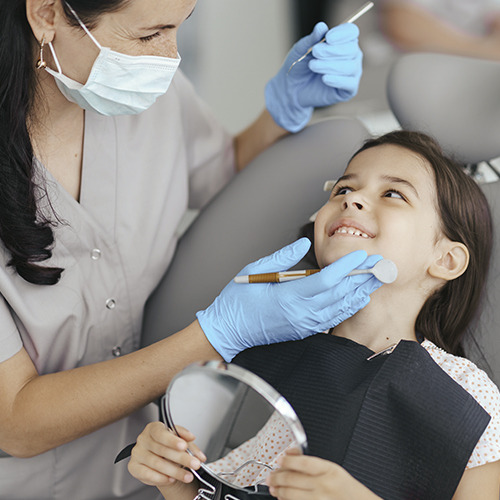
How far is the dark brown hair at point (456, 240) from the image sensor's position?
1116mm

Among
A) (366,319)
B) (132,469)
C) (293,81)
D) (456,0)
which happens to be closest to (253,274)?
(366,319)

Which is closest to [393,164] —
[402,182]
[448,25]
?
[402,182]

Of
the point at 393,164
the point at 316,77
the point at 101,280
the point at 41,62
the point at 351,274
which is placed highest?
the point at 41,62

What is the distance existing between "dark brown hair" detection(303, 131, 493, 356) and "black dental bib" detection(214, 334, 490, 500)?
0.23 meters

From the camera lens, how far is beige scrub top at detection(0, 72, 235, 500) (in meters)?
1.10

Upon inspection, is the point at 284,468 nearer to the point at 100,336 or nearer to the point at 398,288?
the point at 398,288

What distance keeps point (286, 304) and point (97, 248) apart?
48 cm

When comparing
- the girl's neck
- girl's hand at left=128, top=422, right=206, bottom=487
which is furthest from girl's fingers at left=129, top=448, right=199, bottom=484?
the girl's neck

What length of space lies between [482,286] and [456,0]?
2.22 metres

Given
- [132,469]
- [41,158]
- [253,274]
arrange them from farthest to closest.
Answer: [41,158] < [253,274] < [132,469]

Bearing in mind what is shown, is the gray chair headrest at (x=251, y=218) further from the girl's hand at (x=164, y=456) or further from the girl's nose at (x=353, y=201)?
the girl's hand at (x=164, y=456)

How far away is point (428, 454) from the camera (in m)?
0.87

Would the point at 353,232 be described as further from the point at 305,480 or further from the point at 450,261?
the point at 305,480

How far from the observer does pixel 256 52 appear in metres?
3.41
